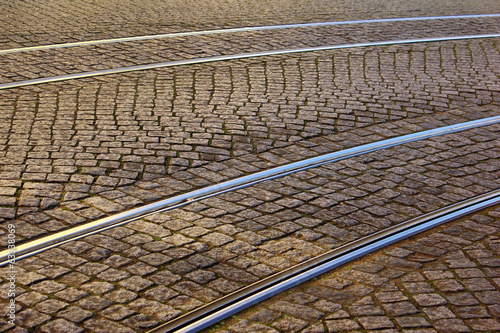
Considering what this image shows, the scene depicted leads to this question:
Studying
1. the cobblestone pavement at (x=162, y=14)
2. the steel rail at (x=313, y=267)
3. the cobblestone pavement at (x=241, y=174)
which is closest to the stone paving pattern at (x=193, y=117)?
the cobblestone pavement at (x=241, y=174)

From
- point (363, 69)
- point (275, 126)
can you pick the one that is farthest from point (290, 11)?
point (275, 126)

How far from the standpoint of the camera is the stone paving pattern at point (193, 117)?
4816 mm

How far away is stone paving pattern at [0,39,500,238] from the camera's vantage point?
4816 millimetres

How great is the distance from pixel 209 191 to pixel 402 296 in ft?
6.18

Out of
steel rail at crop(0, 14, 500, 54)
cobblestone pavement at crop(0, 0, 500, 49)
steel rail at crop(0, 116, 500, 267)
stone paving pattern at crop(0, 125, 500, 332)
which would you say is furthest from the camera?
cobblestone pavement at crop(0, 0, 500, 49)

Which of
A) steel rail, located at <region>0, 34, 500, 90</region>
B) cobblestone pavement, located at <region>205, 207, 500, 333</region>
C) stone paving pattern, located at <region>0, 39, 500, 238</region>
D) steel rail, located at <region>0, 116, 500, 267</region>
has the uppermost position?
steel rail, located at <region>0, 34, 500, 90</region>

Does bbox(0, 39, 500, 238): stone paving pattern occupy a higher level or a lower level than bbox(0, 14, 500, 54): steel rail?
lower

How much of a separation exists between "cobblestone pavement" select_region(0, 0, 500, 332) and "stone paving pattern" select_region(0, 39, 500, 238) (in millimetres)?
24

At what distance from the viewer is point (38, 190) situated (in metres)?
4.71

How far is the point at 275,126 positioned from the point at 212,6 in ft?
19.9

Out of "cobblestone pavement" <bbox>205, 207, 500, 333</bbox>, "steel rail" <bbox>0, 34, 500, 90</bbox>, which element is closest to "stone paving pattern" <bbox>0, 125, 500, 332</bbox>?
"cobblestone pavement" <bbox>205, 207, 500, 333</bbox>

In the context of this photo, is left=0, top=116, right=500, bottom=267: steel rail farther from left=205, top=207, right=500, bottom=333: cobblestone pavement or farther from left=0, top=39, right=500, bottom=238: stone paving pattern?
left=205, top=207, right=500, bottom=333: cobblestone pavement

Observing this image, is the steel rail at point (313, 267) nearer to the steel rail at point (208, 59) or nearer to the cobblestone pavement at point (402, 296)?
the cobblestone pavement at point (402, 296)

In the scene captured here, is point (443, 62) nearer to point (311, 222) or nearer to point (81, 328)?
point (311, 222)
